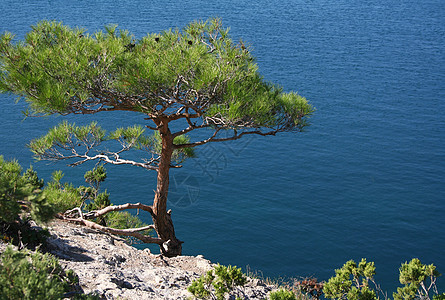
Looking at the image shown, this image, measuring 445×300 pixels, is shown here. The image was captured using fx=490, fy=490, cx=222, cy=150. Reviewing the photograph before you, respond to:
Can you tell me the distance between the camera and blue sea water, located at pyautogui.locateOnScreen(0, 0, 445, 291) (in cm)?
2089

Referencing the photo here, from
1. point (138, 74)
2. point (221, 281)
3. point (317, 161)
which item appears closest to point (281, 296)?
point (221, 281)

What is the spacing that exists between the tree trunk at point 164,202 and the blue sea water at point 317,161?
6.87 metres

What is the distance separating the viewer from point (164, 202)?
12.5 metres

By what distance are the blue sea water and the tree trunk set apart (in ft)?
22.6

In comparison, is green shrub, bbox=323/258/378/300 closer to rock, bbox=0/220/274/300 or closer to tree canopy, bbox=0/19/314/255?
rock, bbox=0/220/274/300

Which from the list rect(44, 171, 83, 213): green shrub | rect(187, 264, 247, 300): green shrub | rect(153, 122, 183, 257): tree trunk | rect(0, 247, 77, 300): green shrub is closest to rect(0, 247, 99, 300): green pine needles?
rect(0, 247, 77, 300): green shrub

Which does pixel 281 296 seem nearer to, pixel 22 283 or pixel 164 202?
pixel 22 283

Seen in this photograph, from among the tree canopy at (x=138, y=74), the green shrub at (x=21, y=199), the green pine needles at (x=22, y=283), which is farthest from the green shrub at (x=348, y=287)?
the green shrub at (x=21, y=199)

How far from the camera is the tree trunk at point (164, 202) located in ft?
39.9

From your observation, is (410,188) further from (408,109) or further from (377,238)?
(408,109)

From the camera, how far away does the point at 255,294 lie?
366 inches

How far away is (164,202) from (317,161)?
16.8 m

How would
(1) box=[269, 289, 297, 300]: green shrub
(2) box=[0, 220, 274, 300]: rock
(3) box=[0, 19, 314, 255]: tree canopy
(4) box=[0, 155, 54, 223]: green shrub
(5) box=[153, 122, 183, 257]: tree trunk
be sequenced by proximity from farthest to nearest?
(5) box=[153, 122, 183, 257]: tree trunk < (3) box=[0, 19, 314, 255]: tree canopy < (2) box=[0, 220, 274, 300]: rock < (1) box=[269, 289, 297, 300]: green shrub < (4) box=[0, 155, 54, 223]: green shrub

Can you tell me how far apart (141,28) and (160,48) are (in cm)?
3173
